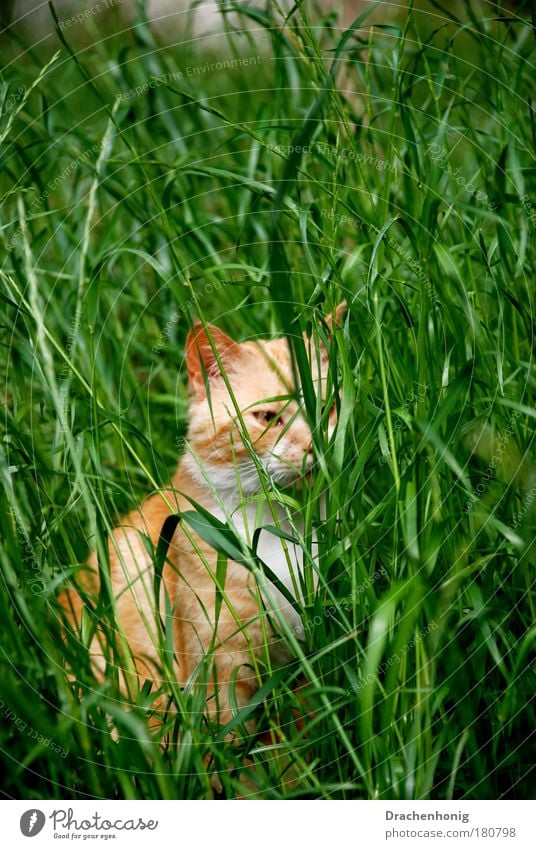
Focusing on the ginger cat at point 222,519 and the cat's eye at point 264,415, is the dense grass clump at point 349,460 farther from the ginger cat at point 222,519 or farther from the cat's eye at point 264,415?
the cat's eye at point 264,415

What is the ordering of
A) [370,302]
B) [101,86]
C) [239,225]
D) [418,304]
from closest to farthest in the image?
[370,302], [418,304], [239,225], [101,86]

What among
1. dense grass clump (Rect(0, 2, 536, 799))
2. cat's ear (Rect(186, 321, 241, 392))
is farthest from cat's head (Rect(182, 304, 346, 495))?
dense grass clump (Rect(0, 2, 536, 799))

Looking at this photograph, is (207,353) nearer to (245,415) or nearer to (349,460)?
(245,415)

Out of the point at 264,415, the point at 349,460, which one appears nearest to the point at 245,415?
the point at 264,415

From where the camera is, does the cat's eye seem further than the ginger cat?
Yes

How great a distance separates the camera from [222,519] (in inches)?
53.9

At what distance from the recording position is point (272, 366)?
138 centimetres

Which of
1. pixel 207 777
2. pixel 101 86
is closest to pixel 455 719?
pixel 207 777

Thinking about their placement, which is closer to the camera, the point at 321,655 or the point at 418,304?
the point at 321,655

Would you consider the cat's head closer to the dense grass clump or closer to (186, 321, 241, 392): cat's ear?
(186, 321, 241, 392): cat's ear

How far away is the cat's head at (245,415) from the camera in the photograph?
4.46 ft

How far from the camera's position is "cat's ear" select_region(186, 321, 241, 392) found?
54.4 inches
